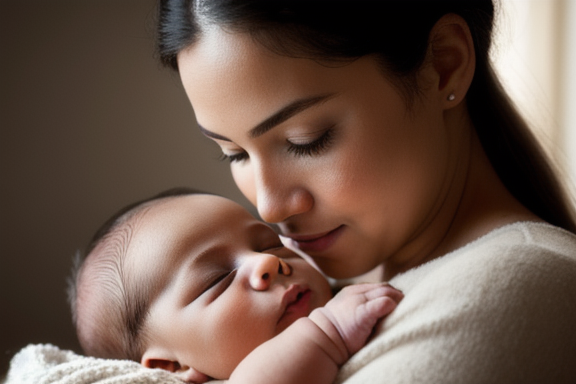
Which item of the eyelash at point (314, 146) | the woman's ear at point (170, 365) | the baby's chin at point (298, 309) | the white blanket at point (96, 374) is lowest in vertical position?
the woman's ear at point (170, 365)

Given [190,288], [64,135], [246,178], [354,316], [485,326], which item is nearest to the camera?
[485,326]

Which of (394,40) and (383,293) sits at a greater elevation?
(394,40)

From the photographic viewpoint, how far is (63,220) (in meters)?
1.93

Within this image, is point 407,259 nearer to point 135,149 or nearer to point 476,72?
point 476,72

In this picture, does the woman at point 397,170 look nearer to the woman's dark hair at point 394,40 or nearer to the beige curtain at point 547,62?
the woman's dark hair at point 394,40

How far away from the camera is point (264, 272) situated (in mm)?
1032

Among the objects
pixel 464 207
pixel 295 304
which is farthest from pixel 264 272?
pixel 464 207

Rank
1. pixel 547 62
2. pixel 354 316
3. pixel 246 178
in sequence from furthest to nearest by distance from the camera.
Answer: pixel 547 62
pixel 246 178
pixel 354 316

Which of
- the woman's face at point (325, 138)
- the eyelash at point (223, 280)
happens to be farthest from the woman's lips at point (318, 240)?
the eyelash at point (223, 280)

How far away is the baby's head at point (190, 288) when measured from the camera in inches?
39.9

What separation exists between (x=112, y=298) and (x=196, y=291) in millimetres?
168

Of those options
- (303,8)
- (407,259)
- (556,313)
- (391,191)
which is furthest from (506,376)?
(303,8)

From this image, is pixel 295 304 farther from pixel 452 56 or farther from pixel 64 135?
pixel 64 135

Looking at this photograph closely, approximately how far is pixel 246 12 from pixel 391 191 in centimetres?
36
